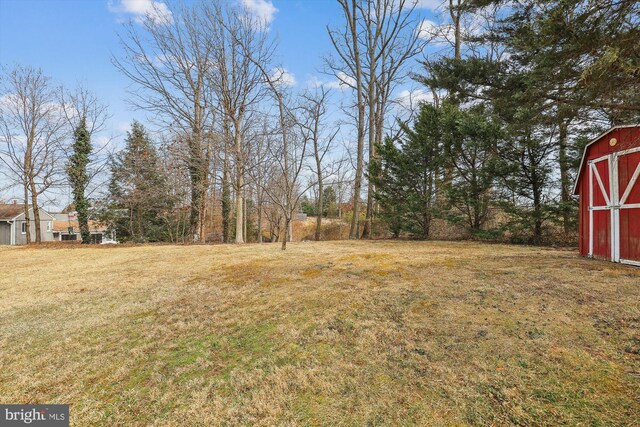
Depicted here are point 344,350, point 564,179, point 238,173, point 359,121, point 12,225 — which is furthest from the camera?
point 12,225

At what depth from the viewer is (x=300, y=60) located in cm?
1280

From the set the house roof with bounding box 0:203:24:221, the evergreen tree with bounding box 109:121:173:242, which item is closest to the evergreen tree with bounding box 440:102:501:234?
the evergreen tree with bounding box 109:121:173:242

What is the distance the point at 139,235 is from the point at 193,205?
19.3ft

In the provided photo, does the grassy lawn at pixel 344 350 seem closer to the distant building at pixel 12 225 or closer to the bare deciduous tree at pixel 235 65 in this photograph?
the bare deciduous tree at pixel 235 65

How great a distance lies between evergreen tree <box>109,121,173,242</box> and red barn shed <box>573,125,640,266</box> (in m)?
14.7

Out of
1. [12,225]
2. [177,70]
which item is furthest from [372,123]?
[12,225]

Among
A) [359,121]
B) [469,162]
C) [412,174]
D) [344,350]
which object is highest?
[359,121]

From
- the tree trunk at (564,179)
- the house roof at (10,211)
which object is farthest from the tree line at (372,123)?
the house roof at (10,211)

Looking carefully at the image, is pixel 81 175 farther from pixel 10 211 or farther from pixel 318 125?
pixel 10 211

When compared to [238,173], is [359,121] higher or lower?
higher

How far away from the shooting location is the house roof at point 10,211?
25.2m

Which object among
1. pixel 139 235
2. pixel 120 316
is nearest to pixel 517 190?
pixel 120 316

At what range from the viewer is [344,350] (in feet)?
8.13

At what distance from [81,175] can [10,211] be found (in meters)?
17.6
